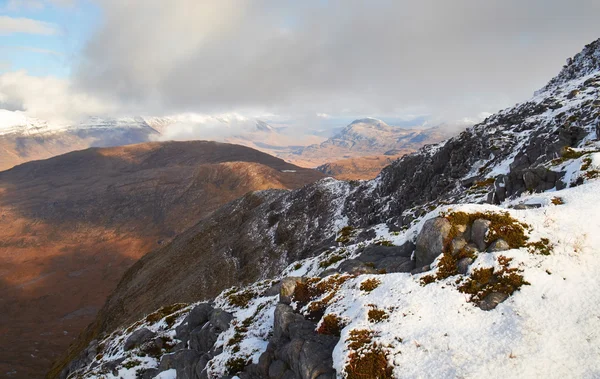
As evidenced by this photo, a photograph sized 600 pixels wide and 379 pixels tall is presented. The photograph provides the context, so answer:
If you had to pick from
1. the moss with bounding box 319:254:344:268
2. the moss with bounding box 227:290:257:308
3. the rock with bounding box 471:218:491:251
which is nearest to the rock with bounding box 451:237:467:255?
the rock with bounding box 471:218:491:251

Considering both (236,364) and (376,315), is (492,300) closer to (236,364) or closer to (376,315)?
(376,315)

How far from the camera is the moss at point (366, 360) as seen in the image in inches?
428

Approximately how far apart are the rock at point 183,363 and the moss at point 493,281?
51.1 ft

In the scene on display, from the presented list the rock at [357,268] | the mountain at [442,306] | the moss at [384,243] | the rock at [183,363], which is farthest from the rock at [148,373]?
the moss at [384,243]

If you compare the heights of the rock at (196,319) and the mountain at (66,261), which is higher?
the rock at (196,319)

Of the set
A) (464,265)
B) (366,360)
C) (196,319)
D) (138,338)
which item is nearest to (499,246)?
(464,265)

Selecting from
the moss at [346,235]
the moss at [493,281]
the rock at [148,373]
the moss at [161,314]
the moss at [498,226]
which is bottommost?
the moss at [161,314]

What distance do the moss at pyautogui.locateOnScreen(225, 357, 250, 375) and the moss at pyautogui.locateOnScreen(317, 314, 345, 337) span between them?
4546 millimetres

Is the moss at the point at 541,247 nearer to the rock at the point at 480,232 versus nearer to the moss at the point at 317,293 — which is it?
the rock at the point at 480,232

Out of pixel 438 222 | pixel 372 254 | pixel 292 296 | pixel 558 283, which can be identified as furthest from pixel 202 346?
pixel 558 283

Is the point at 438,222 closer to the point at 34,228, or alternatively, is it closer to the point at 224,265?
the point at 224,265

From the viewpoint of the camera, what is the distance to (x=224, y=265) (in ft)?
227

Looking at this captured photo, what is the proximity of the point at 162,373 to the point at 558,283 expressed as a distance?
22.3 metres

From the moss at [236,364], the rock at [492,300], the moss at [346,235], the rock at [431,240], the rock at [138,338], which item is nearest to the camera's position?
the rock at [492,300]
